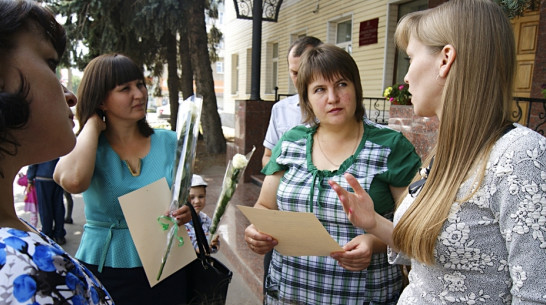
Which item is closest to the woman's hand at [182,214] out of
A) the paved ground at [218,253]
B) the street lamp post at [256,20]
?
the paved ground at [218,253]

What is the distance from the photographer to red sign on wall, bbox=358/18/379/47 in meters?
8.95

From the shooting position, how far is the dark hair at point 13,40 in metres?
0.74

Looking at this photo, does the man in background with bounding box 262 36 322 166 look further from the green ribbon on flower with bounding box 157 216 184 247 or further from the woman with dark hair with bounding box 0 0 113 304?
the woman with dark hair with bounding box 0 0 113 304

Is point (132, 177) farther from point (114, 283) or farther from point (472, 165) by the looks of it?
point (472, 165)

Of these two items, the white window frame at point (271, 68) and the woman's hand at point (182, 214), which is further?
the white window frame at point (271, 68)

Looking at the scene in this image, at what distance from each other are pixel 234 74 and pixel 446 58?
18.9 meters

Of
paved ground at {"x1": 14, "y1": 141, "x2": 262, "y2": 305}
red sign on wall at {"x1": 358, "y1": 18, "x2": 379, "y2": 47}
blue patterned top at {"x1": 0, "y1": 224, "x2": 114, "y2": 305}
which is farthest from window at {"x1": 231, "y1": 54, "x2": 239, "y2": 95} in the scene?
blue patterned top at {"x1": 0, "y1": 224, "x2": 114, "y2": 305}

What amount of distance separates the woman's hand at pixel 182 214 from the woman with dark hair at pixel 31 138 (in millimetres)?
711

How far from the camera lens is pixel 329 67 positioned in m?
1.74

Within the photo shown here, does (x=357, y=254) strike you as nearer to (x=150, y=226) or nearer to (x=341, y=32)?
(x=150, y=226)

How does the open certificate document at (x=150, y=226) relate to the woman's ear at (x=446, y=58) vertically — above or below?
below

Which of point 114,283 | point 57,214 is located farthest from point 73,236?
point 114,283

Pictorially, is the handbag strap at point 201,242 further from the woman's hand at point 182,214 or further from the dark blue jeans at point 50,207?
the dark blue jeans at point 50,207

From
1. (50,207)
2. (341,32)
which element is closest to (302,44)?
(50,207)
